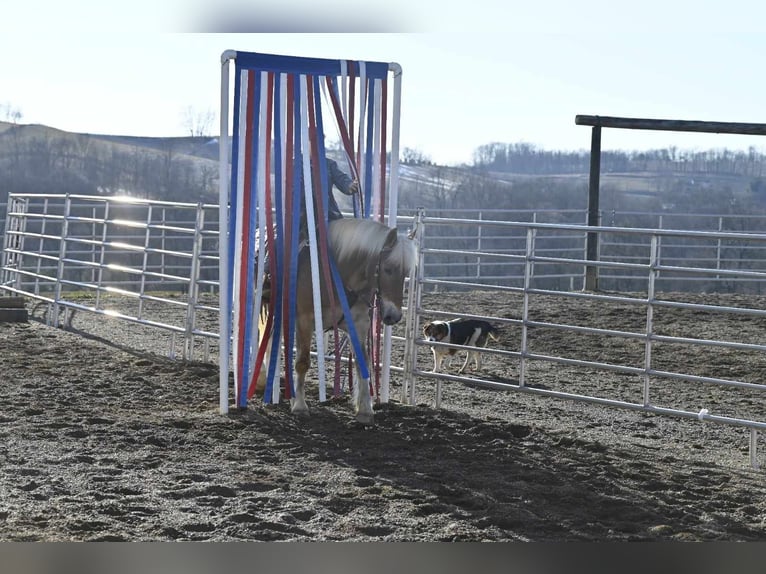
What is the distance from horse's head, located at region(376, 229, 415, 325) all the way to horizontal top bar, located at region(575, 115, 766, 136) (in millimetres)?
8817

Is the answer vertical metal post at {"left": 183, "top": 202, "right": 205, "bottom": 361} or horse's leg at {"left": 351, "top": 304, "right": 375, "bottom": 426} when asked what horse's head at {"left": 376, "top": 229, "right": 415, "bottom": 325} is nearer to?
horse's leg at {"left": 351, "top": 304, "right": 375, "bottom": 426}

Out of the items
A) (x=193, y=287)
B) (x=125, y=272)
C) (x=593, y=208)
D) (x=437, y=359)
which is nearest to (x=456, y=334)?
(x=437, y=359)

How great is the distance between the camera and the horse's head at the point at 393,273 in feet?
16.7

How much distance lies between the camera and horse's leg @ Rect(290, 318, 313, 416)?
5.54 m

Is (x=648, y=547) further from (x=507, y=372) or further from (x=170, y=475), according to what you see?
(x=507, y=372)

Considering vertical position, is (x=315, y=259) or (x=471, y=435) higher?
(x=315, y=259)

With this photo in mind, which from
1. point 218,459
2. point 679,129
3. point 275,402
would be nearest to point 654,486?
point 218,459

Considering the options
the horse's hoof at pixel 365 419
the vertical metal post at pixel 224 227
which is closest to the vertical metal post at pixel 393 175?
the horse's hoof at pixel 365 419

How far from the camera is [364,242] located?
17.5 ft

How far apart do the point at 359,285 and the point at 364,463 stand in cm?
129

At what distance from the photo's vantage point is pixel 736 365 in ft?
26.6

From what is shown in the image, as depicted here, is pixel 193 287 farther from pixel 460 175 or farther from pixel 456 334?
pixel 460 175

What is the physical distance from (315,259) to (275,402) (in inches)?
38.8

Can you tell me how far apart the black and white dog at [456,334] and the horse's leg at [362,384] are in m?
1.55
